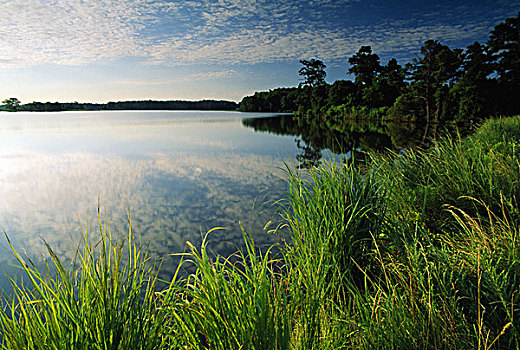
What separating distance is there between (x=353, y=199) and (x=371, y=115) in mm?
49109

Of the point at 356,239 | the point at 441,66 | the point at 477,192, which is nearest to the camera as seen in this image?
the point at 356,239

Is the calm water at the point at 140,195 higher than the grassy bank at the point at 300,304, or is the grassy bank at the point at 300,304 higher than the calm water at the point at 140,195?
the grassy bank at the point at 300,304

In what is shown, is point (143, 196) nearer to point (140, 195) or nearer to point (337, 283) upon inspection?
point (140, 195)

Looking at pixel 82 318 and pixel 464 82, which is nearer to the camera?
pixel 82 318

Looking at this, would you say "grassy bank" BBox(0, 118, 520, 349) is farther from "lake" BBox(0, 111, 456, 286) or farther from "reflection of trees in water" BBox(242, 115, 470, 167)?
"reflection of trees in water" BBox(242, 115, 470, 167)

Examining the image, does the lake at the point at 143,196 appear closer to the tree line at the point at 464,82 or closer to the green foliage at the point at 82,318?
the green foliage at the point at 82,318

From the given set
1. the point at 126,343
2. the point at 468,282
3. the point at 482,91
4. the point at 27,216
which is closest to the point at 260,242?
the point at 468,282

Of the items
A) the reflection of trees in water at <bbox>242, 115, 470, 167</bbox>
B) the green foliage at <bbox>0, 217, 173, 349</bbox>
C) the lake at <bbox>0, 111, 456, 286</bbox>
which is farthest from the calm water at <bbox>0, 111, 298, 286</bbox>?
the reflection of trees in water at <bbox>242, 115, 470, 167</bbox>

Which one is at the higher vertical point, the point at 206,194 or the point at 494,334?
the point at 494,334

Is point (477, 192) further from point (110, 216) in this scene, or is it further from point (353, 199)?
point (110, 216)

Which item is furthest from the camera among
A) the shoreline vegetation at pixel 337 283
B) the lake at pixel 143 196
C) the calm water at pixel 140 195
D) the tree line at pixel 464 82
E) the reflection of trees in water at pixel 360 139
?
the tree line at pixel 464 82

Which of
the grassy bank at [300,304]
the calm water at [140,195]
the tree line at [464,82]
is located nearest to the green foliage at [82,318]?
the grassy bank at [300,304]

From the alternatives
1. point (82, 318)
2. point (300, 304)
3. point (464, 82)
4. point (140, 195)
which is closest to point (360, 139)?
point (464, 82)

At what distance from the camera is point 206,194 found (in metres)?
9.84
